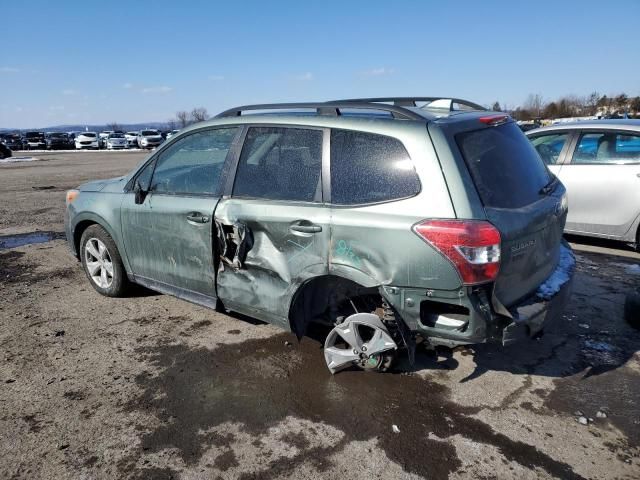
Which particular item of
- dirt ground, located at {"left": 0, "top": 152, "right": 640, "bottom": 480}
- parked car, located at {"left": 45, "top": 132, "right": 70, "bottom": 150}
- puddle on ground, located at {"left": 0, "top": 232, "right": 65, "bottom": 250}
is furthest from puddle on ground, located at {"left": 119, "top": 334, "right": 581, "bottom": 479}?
parked car, located at {"left": 45, "top": 132, "right": 70, "bottom": 150}

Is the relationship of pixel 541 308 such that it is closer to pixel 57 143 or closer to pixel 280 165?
pixel 280 165

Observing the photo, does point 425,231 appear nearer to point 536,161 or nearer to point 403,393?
point 403,393

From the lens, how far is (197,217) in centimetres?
371

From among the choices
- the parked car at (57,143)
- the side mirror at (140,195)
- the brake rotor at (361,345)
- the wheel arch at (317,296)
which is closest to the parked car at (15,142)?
the parked car at (57,143)

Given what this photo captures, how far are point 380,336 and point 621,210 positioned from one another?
4.47 meters

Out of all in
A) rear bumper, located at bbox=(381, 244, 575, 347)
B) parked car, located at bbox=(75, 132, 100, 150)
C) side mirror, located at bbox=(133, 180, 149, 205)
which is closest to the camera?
rear bumper, located at bbox=(381, 244, 575, 347)

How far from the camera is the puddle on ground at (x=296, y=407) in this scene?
2.61 meters

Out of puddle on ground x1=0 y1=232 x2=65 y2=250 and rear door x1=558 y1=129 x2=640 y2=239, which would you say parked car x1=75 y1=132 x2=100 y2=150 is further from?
rear door x1=558 y1=129 x2=640 y2=239

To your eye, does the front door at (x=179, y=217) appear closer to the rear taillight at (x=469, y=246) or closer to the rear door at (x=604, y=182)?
the rear taillight at (x=469, y=246)

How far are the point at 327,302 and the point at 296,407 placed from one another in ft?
2.52

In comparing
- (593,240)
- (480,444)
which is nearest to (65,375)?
(480,444)

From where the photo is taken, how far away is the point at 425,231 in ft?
8.89

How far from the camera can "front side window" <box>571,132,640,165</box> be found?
5949mm

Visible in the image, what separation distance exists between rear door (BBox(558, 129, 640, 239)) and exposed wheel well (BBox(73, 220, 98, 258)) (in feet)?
19.0
